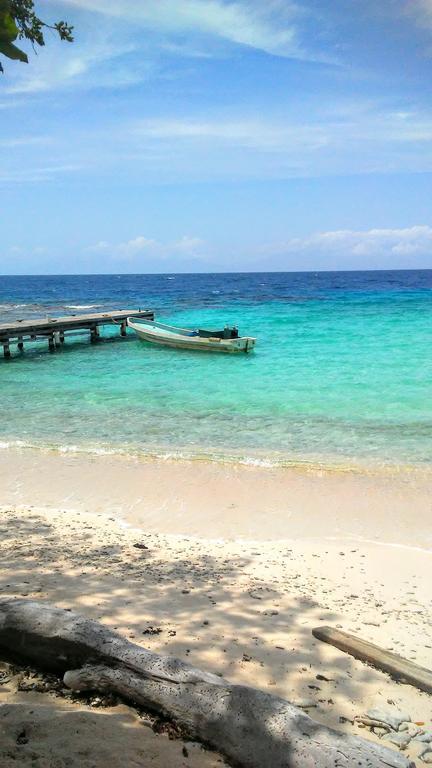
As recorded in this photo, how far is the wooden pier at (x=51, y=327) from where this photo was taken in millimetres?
29814

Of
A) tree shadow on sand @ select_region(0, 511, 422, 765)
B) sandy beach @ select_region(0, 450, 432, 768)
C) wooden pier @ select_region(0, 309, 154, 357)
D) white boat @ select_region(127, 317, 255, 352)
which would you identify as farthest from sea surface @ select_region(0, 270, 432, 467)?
tree shadow on sand @ select_region(0, 511, 422, 765)

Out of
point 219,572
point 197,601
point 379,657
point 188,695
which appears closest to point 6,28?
point 188,695

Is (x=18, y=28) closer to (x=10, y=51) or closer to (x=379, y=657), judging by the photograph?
(x=10, y=51)

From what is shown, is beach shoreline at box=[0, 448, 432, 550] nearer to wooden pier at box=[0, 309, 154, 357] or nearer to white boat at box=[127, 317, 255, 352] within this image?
white boat at box=[127, 317, 255, 352]

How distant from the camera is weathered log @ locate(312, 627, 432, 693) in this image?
165 inches

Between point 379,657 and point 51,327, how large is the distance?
97.1 ft

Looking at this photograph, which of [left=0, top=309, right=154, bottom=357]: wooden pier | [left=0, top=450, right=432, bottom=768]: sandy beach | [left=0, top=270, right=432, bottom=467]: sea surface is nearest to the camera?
[left=0, top=450, right=432, bottom=768]: sandy beach

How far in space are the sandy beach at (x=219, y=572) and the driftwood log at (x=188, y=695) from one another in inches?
5.4

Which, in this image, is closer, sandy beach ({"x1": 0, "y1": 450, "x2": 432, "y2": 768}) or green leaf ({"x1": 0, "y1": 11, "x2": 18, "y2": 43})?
green leaf ({"x1": 0, "y1": 11, "x2": 18, "y2": 43})

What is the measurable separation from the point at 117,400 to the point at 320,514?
34.0ft

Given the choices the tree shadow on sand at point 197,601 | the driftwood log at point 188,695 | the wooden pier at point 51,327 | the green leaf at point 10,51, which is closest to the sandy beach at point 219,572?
the tree shadow on sand at point 197,601

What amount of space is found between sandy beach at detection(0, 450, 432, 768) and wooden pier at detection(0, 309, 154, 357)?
18.8 meters

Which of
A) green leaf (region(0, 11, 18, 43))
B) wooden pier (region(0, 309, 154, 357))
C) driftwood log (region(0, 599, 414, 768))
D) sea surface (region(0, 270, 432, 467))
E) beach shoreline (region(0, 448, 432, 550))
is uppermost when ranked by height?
green leaf (region(0, 11, 18, 43))

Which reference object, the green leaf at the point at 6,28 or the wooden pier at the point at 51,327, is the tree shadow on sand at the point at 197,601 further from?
the wooden pier at the point at 51,327
